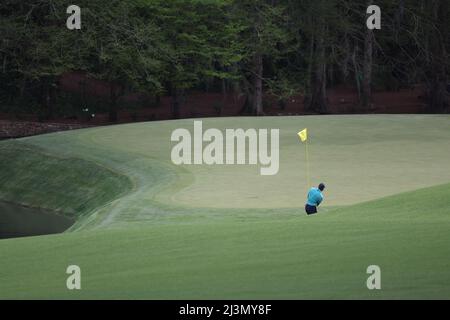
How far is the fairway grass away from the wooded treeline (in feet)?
21.8

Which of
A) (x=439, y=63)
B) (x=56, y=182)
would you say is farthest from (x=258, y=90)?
(x=56, y=182)

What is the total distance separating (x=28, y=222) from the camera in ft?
103

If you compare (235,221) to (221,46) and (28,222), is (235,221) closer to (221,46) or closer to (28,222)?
Result: (28,222)

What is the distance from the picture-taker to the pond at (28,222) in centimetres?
2875

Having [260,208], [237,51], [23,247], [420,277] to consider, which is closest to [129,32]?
[237,51]

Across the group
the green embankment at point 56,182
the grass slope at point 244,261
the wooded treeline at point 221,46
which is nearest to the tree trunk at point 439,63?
the wooded treeline at point 221,46

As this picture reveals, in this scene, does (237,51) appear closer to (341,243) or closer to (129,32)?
(129,32)

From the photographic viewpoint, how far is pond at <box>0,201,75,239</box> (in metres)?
28.8

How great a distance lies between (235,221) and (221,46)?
41204mm

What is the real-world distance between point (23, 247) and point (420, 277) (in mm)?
7577

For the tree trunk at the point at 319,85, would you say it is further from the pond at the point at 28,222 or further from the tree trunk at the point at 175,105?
the pond at the point at 28,222

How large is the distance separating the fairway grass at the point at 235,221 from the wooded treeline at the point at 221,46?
665 cm

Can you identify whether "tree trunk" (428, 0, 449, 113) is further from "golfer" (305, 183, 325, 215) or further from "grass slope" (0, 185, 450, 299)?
"grass slope" (0, 185, 450, 299)

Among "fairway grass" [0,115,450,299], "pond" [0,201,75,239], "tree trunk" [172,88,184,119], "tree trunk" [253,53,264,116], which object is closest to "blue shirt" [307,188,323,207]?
"fairway grass" [0,115,450,299]
